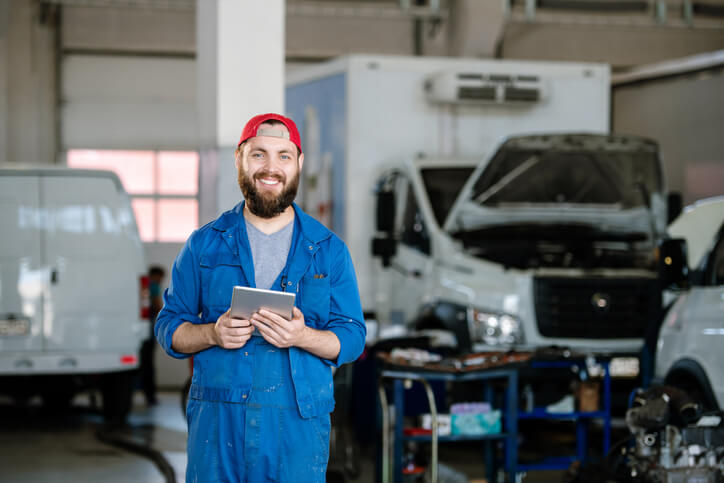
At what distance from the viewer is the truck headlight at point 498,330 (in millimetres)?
7992

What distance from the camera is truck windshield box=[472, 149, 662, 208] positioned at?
348 inches

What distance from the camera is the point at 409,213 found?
952 cm

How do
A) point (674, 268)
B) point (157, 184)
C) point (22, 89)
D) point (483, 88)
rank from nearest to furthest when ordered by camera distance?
point (674, 268)
point (483, 88)
point (22, 89)
point (157, 184)

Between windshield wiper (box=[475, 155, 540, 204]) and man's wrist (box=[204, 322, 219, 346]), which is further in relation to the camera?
windshield wiper (box=[475, 155, 540, 204])

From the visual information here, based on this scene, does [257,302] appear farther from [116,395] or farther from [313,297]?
[116,395]

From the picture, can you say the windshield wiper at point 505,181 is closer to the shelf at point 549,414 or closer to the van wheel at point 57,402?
the shelf at point 549,414

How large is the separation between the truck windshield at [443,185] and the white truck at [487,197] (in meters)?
0.01

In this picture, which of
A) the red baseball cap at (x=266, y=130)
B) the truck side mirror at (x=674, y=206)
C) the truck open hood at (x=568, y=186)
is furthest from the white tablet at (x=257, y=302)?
the truck side mirror at (x=674, y=206)

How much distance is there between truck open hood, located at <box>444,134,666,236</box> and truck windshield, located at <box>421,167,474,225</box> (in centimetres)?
19

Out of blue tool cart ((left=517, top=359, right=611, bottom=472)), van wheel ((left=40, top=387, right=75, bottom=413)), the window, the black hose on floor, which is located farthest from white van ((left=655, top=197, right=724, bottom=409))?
the window

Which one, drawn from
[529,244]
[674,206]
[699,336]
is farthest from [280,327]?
[674,206]

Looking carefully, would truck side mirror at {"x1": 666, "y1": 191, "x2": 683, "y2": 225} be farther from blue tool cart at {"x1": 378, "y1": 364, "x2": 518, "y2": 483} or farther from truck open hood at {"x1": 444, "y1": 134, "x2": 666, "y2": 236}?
blue tool cart at {"x1": 378, "y1": 364, "x2": 518, "y2": 483}

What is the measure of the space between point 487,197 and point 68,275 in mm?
3957

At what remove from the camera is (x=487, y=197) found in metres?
8.87
